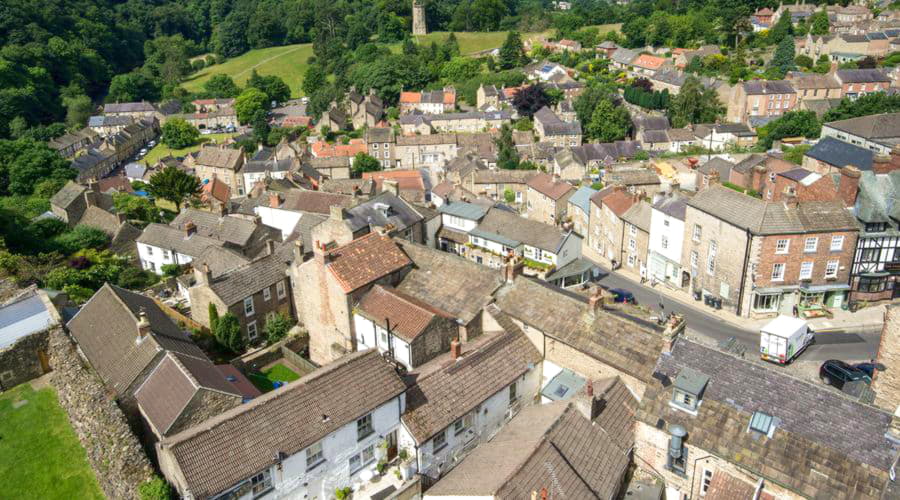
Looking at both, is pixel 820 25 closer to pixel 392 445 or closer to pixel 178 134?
pixel 178 134

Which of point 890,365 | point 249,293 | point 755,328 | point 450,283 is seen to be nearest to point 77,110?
point 249,293

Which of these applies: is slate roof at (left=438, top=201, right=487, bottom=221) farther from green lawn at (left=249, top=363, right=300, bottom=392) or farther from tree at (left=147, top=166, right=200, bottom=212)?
tree at (left=147, top=166, right=200, bottom=212)

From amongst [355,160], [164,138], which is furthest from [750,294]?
[164,138]

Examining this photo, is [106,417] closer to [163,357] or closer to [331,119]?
[163,357]

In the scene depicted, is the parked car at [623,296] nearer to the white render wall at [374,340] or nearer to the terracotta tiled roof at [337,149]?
the white render wall at [374,340]

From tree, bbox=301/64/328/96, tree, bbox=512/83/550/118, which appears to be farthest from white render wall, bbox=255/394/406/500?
tree, bbox=301/64/328/96

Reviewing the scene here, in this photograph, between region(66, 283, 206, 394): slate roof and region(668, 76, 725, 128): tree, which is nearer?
region(66, 283, 206, 394): slate roof

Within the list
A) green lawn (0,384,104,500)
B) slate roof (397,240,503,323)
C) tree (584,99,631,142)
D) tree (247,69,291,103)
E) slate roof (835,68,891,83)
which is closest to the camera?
green lawn (0,384,104,500)
